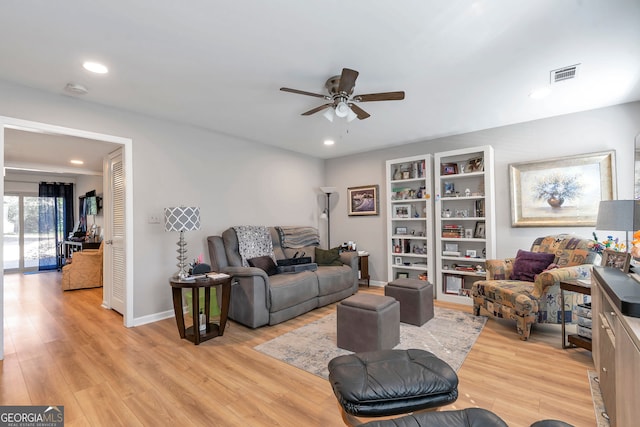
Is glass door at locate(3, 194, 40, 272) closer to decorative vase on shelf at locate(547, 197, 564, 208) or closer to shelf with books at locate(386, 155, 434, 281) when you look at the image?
shelf with books at locate(386, 155, 434, 281)

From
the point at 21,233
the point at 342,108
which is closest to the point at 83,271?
the point at 21,233

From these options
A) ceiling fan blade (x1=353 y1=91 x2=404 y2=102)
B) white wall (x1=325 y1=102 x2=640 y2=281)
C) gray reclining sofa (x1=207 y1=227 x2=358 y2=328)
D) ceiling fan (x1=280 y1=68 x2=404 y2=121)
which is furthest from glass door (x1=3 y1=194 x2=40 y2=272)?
ceiling fan blade (x1=353 y1=91 x2=404 y2=102)

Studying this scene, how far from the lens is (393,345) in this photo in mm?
2688

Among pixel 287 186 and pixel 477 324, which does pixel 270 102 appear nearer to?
pixel 287 186

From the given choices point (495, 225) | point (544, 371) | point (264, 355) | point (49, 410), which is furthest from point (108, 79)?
point (495, 225)

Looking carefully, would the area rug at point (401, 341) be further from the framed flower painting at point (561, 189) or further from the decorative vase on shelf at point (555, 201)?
the decorative vase on shelf at point (555, 201)

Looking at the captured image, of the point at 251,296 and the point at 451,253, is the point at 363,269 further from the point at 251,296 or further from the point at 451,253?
the point at 251,296

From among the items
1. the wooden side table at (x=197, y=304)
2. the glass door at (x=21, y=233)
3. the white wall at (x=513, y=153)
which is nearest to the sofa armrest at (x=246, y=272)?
the wooden side table at (x=197, y=304)

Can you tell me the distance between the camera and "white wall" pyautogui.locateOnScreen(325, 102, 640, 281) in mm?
3293

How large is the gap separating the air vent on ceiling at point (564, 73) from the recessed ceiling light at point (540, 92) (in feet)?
0.51

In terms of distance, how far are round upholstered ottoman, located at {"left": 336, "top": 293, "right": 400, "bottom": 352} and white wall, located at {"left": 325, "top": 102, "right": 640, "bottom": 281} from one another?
94.1 inches

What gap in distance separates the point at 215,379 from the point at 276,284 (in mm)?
1256

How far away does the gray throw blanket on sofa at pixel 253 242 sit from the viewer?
387cm

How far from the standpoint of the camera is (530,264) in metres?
3.33
